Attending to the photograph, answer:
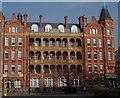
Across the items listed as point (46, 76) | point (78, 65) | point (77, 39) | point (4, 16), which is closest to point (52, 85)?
point (46, 76)

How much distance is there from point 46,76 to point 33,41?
8320mm

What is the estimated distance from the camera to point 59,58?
224ft

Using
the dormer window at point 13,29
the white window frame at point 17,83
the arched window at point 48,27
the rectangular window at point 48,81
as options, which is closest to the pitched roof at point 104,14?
the arched window at point 48,27

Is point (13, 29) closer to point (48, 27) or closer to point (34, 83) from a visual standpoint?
point (48, 27)

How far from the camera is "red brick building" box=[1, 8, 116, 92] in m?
66.2

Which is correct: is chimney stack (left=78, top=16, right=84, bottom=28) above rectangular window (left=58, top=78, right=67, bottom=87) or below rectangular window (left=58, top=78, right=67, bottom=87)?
above

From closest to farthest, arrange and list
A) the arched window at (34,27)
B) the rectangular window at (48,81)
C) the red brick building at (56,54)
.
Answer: the red brick building at (56,54) → the rectangular window at (48,81) → the arched window at (34,27)

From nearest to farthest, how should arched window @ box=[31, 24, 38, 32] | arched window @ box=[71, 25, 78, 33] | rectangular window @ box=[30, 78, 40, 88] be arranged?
rectangular window @ box=[30, 78, 40, 88], arched window @ box=[31, 24, 38, 32], arched window @ box=[71, 25, 78, 33]

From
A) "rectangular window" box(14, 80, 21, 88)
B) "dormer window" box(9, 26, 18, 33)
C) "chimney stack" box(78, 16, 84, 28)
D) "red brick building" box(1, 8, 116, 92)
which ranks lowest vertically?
"rectangular window" box(14, 80, 21, 88)

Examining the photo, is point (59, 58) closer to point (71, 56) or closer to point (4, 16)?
point (71, 56)

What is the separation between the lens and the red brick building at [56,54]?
2608 inches

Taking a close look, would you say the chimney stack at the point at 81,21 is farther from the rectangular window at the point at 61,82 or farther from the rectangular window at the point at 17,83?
the rectangular window at the point at 17,83

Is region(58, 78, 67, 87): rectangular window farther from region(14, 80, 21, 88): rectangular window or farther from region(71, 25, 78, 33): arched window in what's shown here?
region(71, 25, 78, 33): arched window

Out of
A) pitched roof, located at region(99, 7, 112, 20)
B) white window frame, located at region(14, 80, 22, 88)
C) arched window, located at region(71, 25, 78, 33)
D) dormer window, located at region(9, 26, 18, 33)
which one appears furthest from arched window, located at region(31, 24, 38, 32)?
pitched roof, located at region(99, 7, 112, 20)
